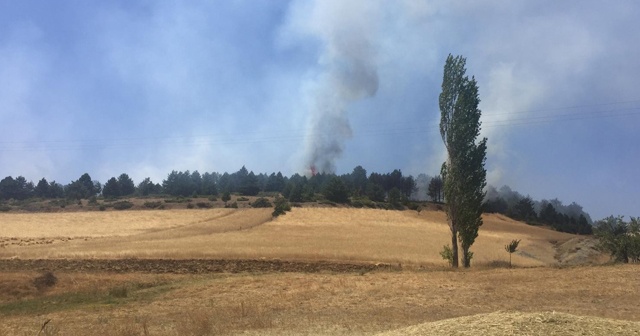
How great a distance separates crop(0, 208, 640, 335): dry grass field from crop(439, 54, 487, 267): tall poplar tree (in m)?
5.26

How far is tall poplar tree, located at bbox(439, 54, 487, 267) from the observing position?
137ft

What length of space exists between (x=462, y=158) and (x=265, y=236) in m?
30.2

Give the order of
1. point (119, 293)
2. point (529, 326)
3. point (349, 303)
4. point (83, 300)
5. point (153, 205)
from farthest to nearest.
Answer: point (153, 205) < point (119, 293) < point (83, 300) < point (349, 303) < point (529, 326)

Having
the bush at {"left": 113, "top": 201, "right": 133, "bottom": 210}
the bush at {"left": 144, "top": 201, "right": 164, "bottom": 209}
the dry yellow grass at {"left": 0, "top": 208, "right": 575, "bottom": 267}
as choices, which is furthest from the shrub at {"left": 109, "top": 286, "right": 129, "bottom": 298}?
the bush at {"left": 113, "top": 201, "right": 133, "bottom": 210}

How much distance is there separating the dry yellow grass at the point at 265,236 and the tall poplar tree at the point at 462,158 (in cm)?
523

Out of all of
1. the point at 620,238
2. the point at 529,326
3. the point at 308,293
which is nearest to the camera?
the point at 529,326

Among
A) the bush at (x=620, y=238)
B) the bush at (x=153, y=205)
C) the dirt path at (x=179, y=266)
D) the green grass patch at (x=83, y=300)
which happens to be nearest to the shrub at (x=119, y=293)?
the green grass patch at (x=83, y=300)

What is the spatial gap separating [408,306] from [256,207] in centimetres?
8774

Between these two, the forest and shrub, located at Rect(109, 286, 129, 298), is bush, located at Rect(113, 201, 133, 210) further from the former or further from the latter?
shrub, located at Rect(109, 286, 129, 298)

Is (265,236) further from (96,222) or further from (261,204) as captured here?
(261,204)

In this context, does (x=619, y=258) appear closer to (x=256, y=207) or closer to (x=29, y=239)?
(x=29, y=239)

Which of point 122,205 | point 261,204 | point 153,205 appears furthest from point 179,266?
point 122,205

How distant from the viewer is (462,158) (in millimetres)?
42875

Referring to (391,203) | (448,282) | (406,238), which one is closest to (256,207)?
(391,203)
